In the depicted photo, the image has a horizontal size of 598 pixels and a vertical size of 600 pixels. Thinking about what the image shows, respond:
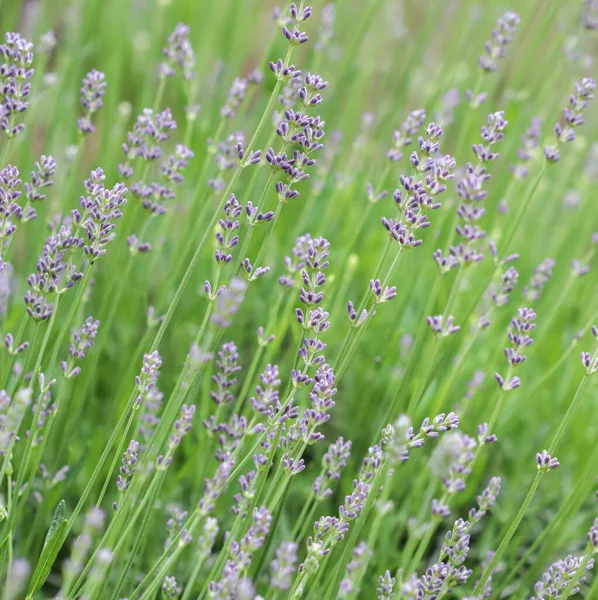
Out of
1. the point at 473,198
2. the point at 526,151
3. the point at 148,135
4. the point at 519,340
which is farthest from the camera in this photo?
the point at 526,151

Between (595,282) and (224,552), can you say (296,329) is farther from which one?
(595,282)

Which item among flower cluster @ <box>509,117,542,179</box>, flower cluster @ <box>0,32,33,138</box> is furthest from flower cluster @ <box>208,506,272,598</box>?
flower cluster @ <box>509,117,542,179</box>

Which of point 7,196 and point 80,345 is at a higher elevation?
point 7,196

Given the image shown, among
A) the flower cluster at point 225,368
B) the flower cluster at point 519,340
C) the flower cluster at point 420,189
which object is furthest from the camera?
the flower cluster at point 225,368

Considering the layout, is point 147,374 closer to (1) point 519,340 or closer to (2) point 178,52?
(1) point 519,340

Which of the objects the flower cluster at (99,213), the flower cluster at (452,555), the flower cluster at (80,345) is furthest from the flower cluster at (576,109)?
the flower cluster at (80,345)

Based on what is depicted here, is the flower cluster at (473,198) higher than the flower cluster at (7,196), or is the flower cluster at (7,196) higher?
the flower cluster at (473,198)

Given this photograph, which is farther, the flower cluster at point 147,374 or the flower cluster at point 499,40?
the flower cluster at point 499,40

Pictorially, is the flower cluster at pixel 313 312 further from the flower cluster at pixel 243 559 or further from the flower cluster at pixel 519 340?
the flower cluster at pixel 519 340

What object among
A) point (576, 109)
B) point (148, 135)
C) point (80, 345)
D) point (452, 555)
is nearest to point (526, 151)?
point (576, 109)
